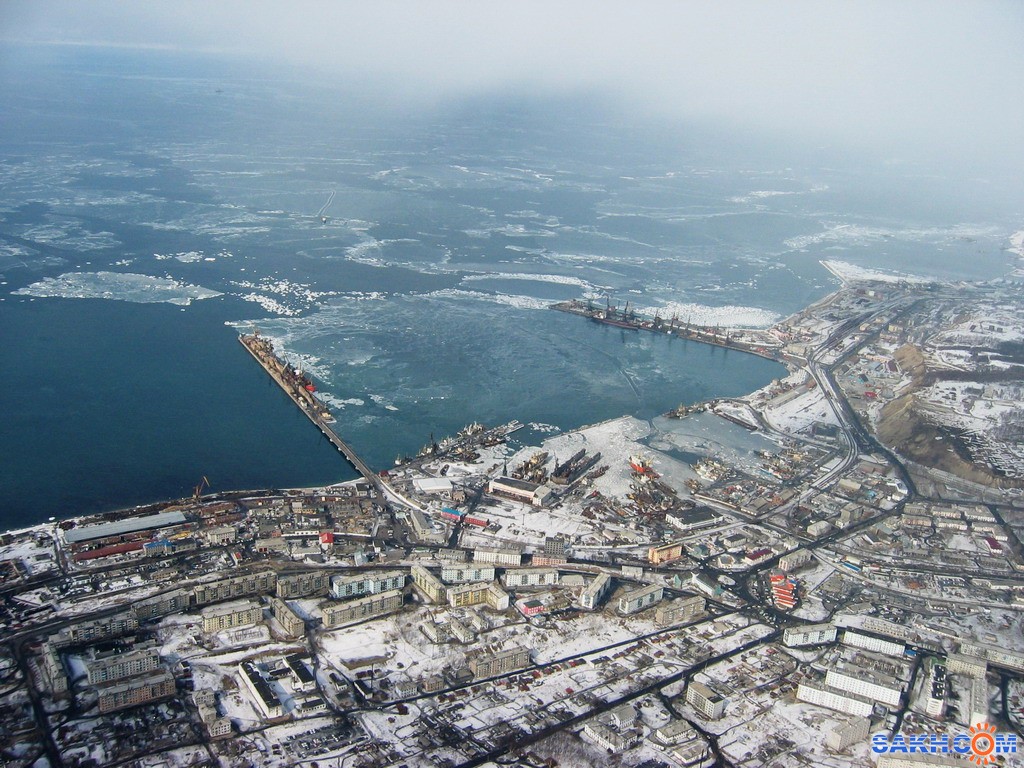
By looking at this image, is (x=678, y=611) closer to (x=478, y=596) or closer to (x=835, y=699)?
(x=835, y=699)

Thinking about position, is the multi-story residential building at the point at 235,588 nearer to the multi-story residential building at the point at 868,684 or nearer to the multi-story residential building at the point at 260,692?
the multi-story residential building at the point at 260,692

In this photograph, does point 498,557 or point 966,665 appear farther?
point 498,557

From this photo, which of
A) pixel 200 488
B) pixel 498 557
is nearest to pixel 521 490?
pixel 498 557

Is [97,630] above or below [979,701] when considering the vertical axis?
above

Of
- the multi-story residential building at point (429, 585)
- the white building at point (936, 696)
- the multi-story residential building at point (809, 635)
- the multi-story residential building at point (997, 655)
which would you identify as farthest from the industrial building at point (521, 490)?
the multi-story residential building at point (997, 655)

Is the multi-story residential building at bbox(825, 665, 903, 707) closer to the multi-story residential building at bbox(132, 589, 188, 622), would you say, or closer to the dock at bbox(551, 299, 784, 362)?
the multi-story residential building at bbox(132, 589, 188, 622)

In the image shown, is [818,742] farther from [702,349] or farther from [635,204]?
[635,204]

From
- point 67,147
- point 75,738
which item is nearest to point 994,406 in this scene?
point 75,738

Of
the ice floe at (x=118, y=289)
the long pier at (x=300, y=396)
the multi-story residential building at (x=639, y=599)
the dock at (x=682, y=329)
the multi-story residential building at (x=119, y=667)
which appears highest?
the ice floe at (x=118, y=289)
